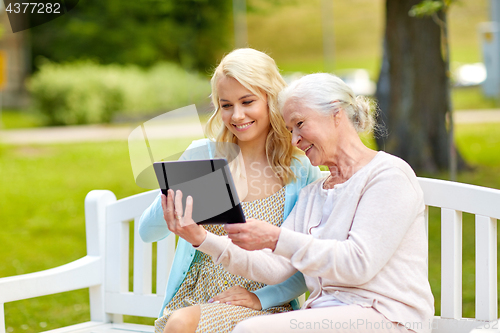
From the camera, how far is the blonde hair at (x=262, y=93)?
2336 millimetres

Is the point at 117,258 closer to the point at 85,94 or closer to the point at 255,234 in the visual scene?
the point at 255,234

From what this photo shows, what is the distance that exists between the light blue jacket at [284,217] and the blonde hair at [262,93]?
0.05m

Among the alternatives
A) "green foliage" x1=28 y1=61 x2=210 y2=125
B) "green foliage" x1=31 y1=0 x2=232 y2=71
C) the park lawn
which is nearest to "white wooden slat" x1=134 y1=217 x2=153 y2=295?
the park lawn

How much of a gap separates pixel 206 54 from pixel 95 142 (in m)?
16.4

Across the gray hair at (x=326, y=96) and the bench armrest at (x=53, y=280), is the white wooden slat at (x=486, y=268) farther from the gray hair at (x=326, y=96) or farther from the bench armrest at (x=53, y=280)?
the bench armrest at (x=53, y=280)

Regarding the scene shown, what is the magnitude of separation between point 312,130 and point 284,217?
1.34 ft

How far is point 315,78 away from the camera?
218cm

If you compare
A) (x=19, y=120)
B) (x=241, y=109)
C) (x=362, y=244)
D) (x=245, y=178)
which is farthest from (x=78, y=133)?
(x=362, y=244)

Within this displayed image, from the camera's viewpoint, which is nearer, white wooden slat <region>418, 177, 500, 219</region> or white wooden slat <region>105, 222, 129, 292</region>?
white wooden slat <region>418, 177, 500, 219</region>

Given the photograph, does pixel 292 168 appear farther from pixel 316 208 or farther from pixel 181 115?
pixel 181 115

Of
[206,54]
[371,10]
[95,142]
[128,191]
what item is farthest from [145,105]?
[371,10]

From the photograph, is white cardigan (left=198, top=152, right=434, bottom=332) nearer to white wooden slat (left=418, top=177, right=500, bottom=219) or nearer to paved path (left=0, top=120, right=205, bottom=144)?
white wooden slat (left=418, top=177, right=500, bottom=219)

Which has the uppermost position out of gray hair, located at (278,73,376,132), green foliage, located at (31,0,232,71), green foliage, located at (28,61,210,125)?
green foliage, located at (31,0,232,71)

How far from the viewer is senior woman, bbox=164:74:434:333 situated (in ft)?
6.38
